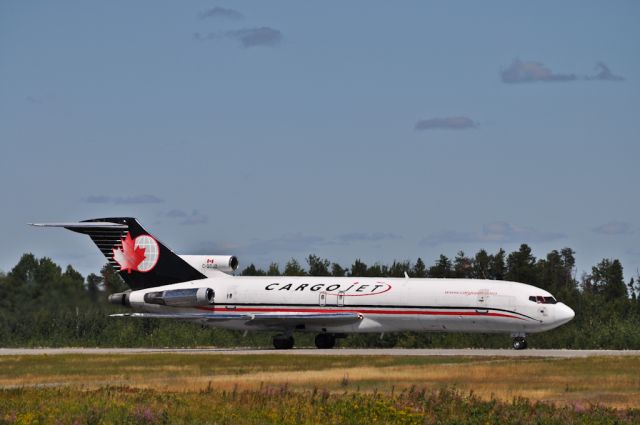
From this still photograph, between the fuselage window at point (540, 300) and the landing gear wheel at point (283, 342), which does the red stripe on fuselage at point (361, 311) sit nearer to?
the fuselage window at point (540, 300)

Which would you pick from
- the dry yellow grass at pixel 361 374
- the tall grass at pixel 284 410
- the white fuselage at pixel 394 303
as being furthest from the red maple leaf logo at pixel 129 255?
the tall grass at pixel 284 410

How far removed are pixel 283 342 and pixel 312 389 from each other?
2826 centimetres

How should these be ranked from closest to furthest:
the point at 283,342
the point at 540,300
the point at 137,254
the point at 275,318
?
the point at 540,300 → the point at 275,318 → the point at 283,342 → the point at 137,254

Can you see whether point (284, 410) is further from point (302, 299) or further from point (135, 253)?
point (135, 253)

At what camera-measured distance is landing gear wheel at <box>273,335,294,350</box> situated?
217 ft

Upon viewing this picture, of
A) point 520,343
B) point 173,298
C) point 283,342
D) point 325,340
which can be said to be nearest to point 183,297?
point 173,298

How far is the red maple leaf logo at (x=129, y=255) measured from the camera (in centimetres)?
6906

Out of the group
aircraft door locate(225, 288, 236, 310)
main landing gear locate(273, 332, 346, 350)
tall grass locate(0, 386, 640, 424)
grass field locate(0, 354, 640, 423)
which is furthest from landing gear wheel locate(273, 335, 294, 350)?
tall grass locate(0, 386, 640, 424)

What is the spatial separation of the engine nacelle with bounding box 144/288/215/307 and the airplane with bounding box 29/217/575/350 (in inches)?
2.2

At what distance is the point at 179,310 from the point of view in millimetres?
67688

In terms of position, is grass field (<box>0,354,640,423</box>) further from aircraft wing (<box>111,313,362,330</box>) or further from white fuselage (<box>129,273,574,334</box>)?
white fuselage (<box>129,273,574,334</box>)

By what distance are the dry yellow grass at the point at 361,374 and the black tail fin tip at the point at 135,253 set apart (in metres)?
12.5

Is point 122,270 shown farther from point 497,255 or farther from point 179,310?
point 497,255

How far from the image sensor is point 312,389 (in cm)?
3797
